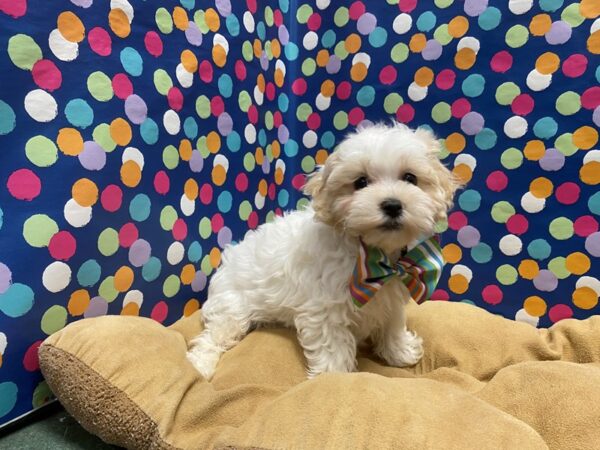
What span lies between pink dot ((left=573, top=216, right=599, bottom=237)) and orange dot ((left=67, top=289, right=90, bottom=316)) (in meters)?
2.10

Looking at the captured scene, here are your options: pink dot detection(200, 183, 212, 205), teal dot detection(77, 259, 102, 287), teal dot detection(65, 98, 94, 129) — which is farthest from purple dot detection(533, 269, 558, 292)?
teal dot detection(65, 98, 94, 129)

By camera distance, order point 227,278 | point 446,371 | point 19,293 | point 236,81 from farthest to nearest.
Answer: point 236,81
point 227,278
point 446,371
point 19,293

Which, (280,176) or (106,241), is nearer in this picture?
(106,241)

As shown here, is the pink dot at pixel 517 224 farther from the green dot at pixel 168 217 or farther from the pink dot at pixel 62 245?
the pink dot at pixel 62 245

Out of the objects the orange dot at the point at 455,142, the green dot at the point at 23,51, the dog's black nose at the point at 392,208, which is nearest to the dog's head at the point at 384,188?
the dog's black nose at the point at 392,208

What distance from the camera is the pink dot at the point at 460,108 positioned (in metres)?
2.12

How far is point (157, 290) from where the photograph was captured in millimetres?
1861

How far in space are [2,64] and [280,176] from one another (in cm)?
163

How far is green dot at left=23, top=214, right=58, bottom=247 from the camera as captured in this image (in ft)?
4.47

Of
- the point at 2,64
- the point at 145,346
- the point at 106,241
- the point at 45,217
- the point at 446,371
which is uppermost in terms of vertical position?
the point at 2,64

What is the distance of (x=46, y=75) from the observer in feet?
4.46

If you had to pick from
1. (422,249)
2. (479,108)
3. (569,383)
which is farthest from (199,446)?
(479,108)

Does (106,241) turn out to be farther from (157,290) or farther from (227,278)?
(227,278)

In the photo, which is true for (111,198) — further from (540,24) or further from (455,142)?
(540,24)
